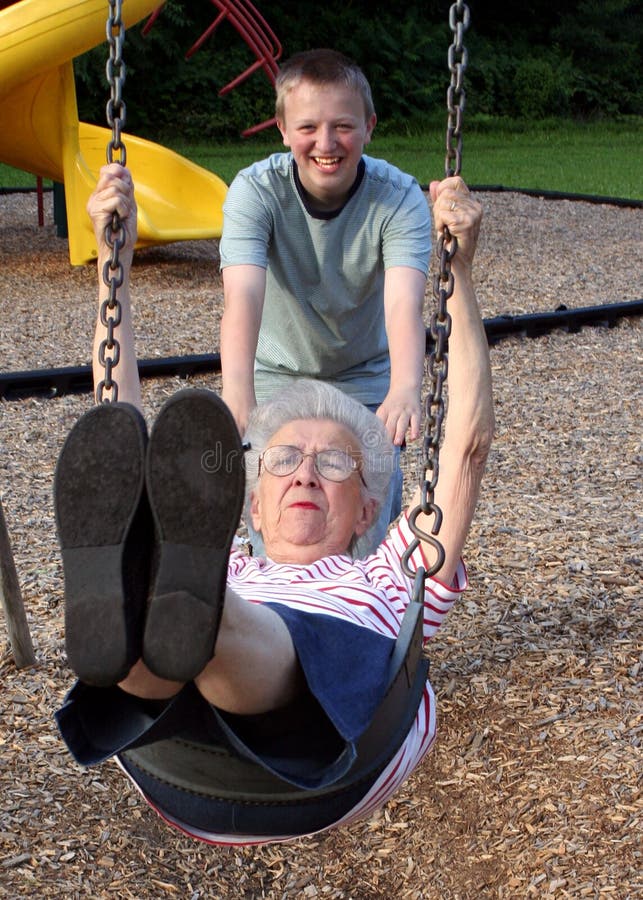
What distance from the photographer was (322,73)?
8.32 feet

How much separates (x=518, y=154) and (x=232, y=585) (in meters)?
16.4

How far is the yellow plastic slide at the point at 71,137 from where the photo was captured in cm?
648

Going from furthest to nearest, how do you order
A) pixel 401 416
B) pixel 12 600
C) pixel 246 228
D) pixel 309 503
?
pixel 12 600 < pixel 246 228 < pixel 401 416 < pixel 309 503

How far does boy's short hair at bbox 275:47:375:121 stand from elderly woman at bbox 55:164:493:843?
714mm

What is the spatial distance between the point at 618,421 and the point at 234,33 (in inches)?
710

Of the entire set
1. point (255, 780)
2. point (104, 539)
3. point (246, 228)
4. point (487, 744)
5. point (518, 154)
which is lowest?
point (487, 744)

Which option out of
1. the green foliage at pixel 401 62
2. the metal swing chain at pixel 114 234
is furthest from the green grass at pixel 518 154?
the metal swing chain at pixel 114 234

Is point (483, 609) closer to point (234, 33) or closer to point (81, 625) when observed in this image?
point (81, 625)

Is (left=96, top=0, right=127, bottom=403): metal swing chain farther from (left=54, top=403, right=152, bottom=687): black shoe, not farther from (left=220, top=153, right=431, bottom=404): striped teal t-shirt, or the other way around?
(left=220, top=153, right=431, bottom=404): striped teal t-shirt

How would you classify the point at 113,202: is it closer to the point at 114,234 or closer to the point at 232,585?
the point at 114,234

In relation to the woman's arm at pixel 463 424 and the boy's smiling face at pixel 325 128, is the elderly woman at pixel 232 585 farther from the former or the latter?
the boy's smiling face at pixel 325 128

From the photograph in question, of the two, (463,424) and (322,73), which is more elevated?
(322,73)

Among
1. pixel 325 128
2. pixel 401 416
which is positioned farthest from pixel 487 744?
pixel 325 128

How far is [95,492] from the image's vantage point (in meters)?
1.41
